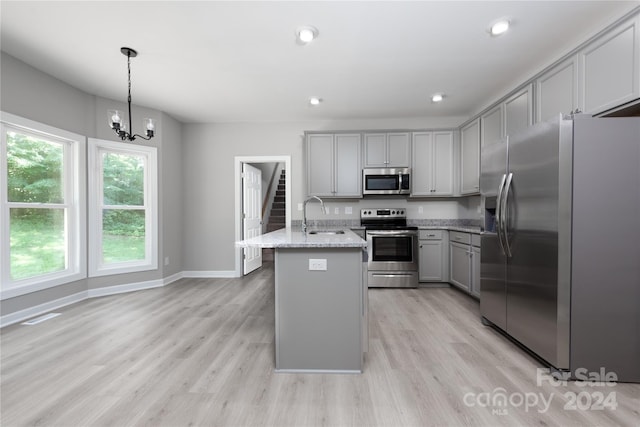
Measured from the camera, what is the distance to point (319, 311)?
6.32 feet

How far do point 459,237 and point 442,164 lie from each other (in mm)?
1195

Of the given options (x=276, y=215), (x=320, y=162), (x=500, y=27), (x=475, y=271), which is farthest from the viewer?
(x=276, y=215)

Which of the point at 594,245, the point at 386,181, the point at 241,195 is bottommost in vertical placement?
the point at 594,245

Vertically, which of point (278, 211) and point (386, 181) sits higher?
point (386, 181)

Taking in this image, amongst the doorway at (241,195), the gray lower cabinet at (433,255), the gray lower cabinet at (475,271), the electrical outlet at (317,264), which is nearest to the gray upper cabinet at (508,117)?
the gray lower cabinet at (475,271)

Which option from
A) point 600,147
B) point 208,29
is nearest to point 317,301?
point 600,147

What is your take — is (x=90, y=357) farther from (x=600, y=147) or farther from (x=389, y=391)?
(x=600, y=147)

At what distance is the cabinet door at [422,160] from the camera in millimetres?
4270

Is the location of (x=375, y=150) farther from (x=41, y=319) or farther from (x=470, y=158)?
(x=41, y=319)

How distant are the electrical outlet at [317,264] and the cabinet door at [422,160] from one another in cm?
283

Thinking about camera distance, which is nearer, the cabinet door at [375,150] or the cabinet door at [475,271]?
the cabinet door at [475,271]

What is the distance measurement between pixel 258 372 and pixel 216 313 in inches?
52.8

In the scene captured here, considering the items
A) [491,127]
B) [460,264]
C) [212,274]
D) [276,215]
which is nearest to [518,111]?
[491,127]

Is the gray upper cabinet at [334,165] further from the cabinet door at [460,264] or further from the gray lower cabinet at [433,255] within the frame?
the cabinet door at [460,264]
